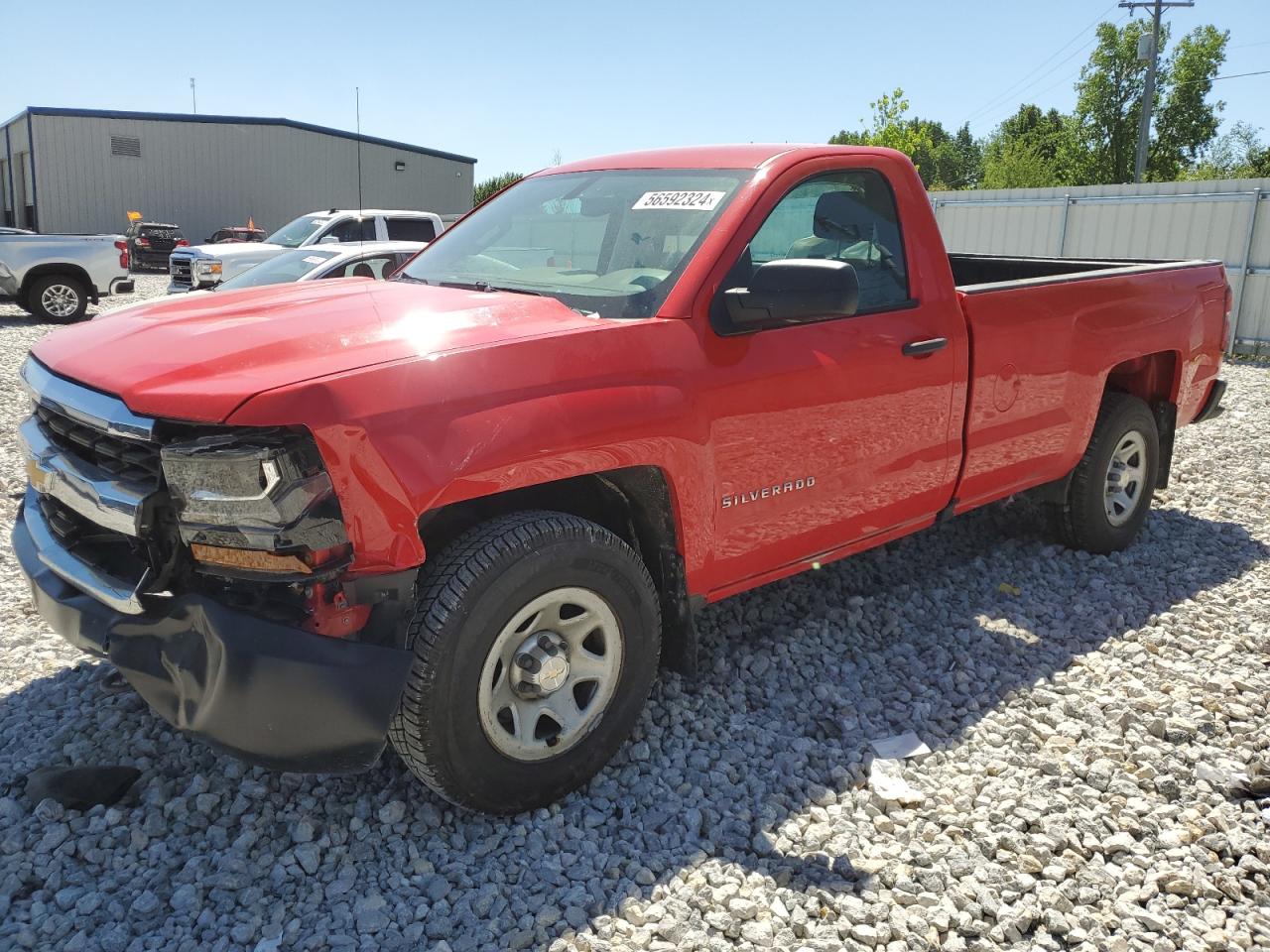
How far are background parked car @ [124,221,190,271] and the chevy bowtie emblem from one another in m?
29.7

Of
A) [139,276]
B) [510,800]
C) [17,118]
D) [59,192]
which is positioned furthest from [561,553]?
[17,118]

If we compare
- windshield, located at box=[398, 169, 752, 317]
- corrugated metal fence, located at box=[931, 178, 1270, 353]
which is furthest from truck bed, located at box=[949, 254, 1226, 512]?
corrugated metal fence, located at box=[931, 178, 1270, 353]

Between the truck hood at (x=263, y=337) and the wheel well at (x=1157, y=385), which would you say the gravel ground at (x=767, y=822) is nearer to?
the truck hood at (x=263, y=337)

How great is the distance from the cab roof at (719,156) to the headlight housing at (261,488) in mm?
1946

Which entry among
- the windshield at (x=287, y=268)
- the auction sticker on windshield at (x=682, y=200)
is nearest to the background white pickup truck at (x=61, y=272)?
the windshield at (x=287, y=268)

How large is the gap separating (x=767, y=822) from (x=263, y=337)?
2.01m

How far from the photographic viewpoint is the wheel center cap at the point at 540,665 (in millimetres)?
2869

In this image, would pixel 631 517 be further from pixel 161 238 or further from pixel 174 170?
pixel 174 170

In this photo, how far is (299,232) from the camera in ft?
50.8

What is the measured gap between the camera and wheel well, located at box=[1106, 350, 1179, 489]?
5.32 m

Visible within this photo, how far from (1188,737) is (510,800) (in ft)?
7.72

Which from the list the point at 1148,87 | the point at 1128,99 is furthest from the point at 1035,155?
the point at 1148,87

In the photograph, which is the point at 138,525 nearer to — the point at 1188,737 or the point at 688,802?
the point at 688,802

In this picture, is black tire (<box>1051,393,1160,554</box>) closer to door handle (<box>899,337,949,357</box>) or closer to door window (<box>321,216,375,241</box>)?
door handle (<box>899,337,949,357</box>)
